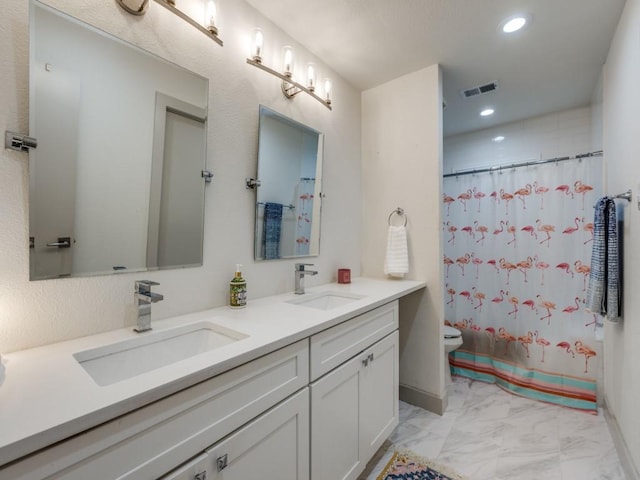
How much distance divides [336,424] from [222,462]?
57cm

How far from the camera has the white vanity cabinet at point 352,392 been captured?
3.65 ft

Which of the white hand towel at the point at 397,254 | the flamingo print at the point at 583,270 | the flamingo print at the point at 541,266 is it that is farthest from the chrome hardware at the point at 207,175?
the flamingo print at the point at 583,270

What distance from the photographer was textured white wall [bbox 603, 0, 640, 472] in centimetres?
133

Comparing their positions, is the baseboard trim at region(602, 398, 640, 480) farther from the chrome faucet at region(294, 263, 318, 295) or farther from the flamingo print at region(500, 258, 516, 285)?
the chrome faucet at region(294, 263, 318, 295)

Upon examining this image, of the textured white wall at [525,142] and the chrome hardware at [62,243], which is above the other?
the textured white wall at [525,142]

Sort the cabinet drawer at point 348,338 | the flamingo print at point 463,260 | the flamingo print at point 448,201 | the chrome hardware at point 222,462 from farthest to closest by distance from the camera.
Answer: the flamingo print at point 448,201 → the flamingo print at point 463,260 → the cabinet drawer at point 348,338 → the chrome hardware at point 222,462

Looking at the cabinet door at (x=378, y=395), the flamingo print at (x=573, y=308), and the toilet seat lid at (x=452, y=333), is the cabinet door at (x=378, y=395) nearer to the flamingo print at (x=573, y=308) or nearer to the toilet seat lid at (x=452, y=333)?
the toilet seat lid at (x=452, y=333)

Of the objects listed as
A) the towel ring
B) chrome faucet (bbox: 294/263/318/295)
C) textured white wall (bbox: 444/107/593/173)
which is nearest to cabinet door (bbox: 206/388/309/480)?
chrome faucet (bbox: 294/263/318/295)

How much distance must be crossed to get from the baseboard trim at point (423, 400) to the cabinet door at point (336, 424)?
0.87 metres

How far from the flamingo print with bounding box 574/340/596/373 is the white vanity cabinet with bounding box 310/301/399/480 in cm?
153

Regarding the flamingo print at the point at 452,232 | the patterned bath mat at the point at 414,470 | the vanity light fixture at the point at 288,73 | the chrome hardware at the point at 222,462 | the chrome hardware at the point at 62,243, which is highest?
the vanity light fixture at the point at 288,73

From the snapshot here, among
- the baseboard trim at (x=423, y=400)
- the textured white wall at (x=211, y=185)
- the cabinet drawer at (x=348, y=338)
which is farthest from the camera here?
the baseboard trim at (x=423, y=400)

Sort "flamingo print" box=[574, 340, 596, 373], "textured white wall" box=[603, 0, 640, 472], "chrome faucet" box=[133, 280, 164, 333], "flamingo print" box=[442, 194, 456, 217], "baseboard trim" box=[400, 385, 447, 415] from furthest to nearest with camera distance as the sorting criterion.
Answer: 1. "flamingo print" box=[442, 194, 456, 217]
2. "flamingo print" box=[574, 340, 596, 373]
3. "baseboard trim" box=[400, 385, 447, 415]
4. "textured white wall" box=[603, 0, 640, 472]
5. "chrome faucet" box=[133, 280, 164, 333]

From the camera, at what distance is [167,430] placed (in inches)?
26.0
